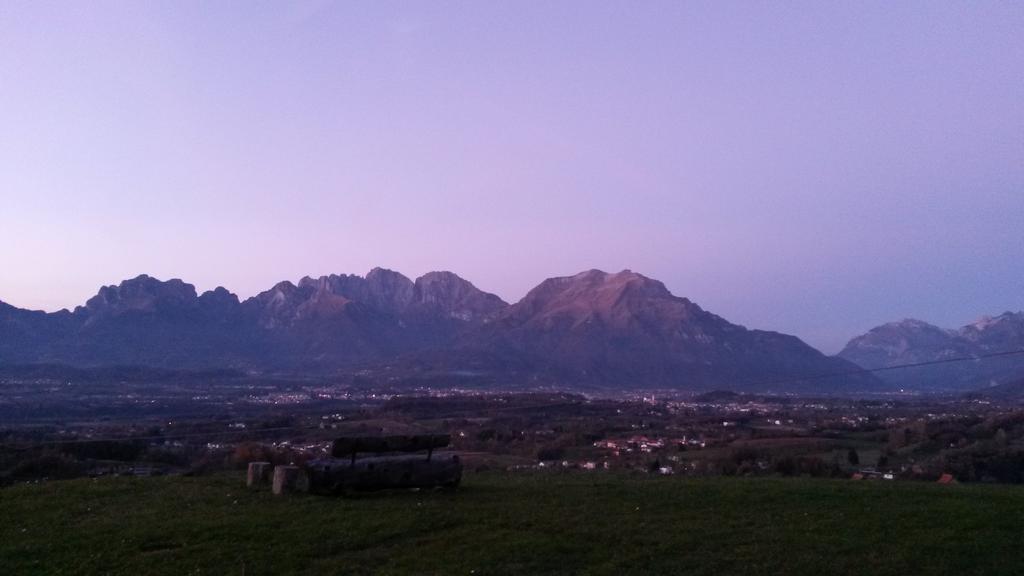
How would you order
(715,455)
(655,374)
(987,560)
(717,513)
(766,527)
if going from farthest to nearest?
(655,374) → (715,455) → (717,513) → (766,527) → (987,560)

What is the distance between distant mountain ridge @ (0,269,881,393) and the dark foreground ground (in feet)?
259

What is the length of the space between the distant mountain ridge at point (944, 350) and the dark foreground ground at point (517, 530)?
295 ft

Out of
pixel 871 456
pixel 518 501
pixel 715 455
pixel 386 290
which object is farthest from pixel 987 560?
pixel 386 290

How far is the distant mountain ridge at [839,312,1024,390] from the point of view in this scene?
107438 millimetres

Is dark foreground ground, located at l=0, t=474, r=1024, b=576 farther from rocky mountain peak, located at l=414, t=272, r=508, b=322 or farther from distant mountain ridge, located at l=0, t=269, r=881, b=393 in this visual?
rocky mountain peak, located at l=414, t=272, r=508, b=322

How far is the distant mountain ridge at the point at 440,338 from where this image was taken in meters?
105

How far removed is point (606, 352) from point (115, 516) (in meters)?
103

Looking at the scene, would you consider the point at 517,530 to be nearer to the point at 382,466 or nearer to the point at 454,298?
the point at 382,466

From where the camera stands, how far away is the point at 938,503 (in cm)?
1620

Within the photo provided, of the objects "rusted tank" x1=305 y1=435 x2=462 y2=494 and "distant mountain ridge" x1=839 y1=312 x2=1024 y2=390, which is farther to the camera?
"distant mountain ridge" x1=839 y1=312 x2=1024 y2=390

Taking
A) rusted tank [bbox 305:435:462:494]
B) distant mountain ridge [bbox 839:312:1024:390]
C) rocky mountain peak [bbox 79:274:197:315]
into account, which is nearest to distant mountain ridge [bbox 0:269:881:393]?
rocky mountain peak [bbox 79:274:197:315]

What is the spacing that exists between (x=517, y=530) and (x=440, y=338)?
413ft

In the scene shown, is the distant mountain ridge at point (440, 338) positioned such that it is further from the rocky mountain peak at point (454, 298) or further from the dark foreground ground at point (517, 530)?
the dark foreground ground at point (517, 530)

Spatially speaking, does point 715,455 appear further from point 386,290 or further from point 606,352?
point 386,290
